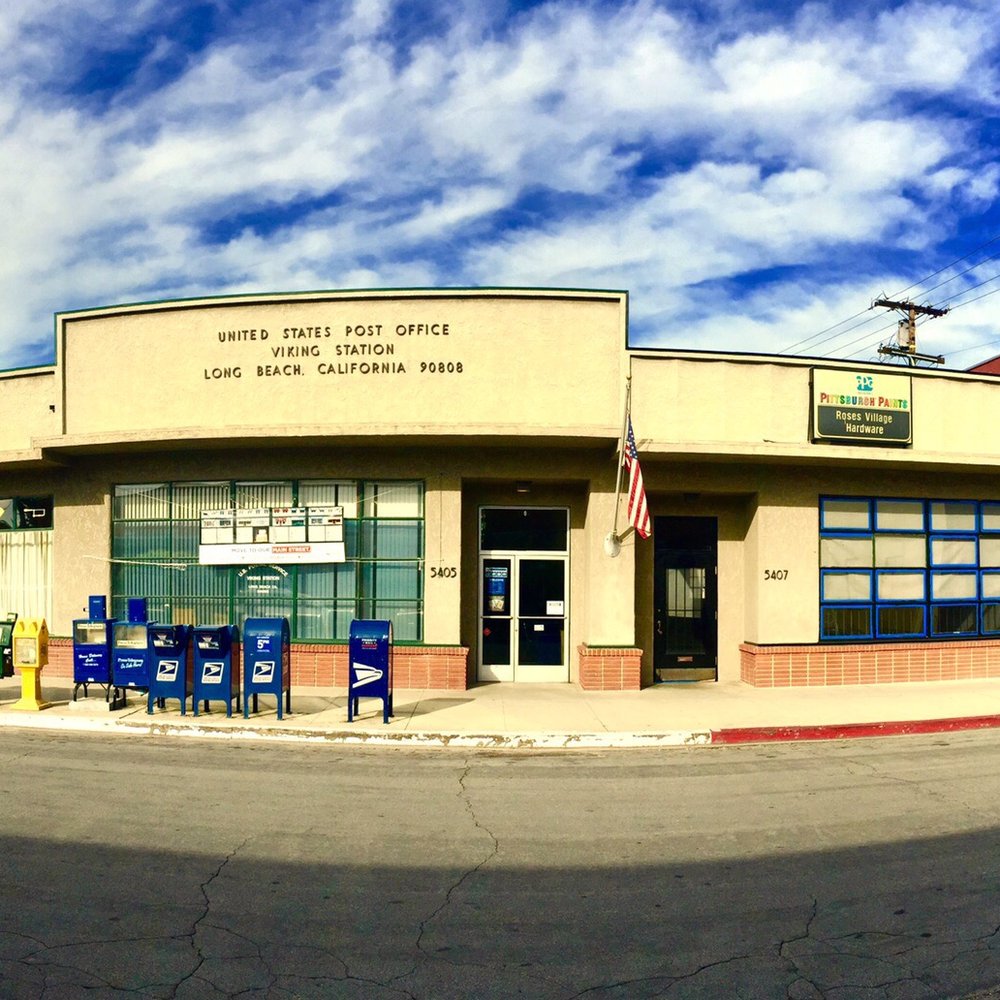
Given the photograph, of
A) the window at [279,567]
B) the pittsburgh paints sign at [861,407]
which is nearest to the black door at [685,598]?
the pittsburgh paints sign at [861,407]

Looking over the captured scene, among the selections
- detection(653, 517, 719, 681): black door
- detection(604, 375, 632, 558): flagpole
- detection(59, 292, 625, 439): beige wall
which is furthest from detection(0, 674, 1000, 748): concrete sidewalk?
detection(59, 292, 625, 439): beige wall

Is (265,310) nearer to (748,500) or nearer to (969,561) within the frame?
(748,500)

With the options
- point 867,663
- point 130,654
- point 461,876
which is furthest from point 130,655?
point 867,663

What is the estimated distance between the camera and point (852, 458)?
14.2 metres

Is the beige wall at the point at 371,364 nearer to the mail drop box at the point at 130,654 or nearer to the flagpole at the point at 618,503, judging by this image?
the flagpole at the point at 618,503

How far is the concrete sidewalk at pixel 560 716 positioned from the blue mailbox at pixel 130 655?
1.51 feet

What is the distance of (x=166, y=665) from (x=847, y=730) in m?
9.61

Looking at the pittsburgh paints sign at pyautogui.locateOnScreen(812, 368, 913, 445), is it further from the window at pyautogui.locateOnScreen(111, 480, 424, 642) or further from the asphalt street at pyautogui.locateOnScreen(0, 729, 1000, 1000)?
the window at pyautogui.locateOnScreen(111, 480, 424, 642)

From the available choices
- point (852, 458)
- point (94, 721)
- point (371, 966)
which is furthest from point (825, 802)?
point (94, 721)

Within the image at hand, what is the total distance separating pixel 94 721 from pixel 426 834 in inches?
258

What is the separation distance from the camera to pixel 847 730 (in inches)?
436

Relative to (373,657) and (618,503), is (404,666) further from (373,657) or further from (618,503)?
(618,503)

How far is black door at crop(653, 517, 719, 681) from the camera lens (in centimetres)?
1507

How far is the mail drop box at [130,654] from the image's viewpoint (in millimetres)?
11773
